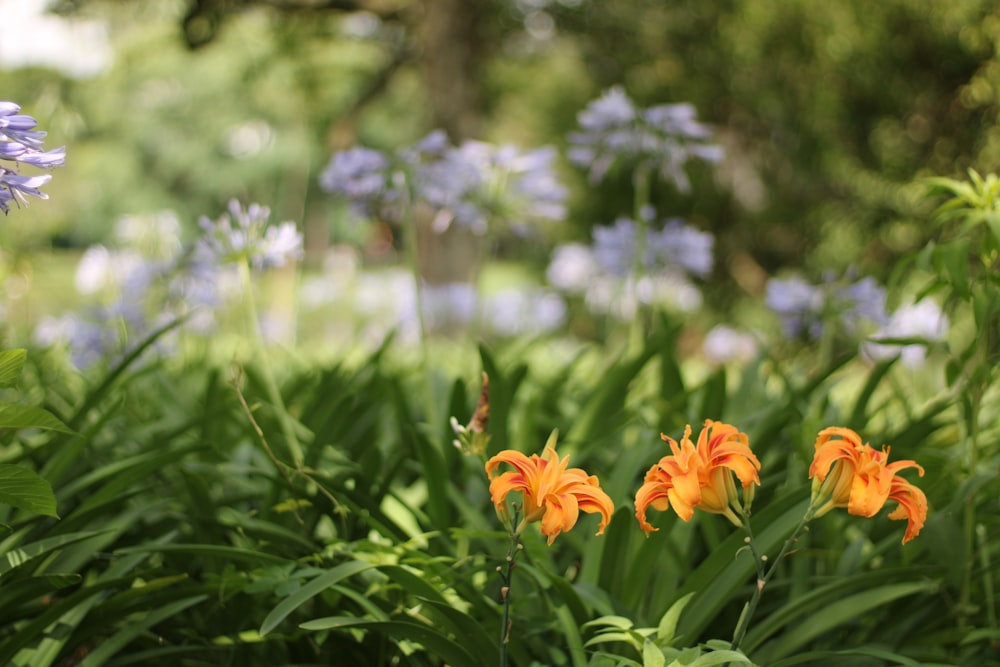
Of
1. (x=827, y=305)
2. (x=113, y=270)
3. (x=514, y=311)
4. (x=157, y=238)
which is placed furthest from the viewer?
(x=514, y=311)

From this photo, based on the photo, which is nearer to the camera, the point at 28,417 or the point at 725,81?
the point at 28,417

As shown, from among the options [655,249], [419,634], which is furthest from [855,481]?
[655,249]

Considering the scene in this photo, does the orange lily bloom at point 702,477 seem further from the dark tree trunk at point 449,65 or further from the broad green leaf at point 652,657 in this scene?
the dark tree trunk at point 449,65

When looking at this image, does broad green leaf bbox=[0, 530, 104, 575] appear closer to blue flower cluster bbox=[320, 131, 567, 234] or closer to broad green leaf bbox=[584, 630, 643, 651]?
broad green leaf bbox=[584, 630, 643, 651]

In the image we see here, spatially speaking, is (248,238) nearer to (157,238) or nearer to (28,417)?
(28,417)

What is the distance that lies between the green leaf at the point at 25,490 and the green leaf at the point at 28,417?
0.06 meters

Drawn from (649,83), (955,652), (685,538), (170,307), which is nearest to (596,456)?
(685,538)

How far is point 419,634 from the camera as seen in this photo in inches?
51.9

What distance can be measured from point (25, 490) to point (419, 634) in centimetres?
59

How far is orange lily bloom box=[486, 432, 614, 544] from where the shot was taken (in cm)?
105

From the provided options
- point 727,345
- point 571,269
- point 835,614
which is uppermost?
point 835,614

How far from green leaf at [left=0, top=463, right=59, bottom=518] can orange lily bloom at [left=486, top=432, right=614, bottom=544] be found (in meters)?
0.60

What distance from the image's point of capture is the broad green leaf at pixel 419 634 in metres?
1.28

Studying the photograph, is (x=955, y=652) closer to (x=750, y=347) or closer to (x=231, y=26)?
(x=750, y=347)
